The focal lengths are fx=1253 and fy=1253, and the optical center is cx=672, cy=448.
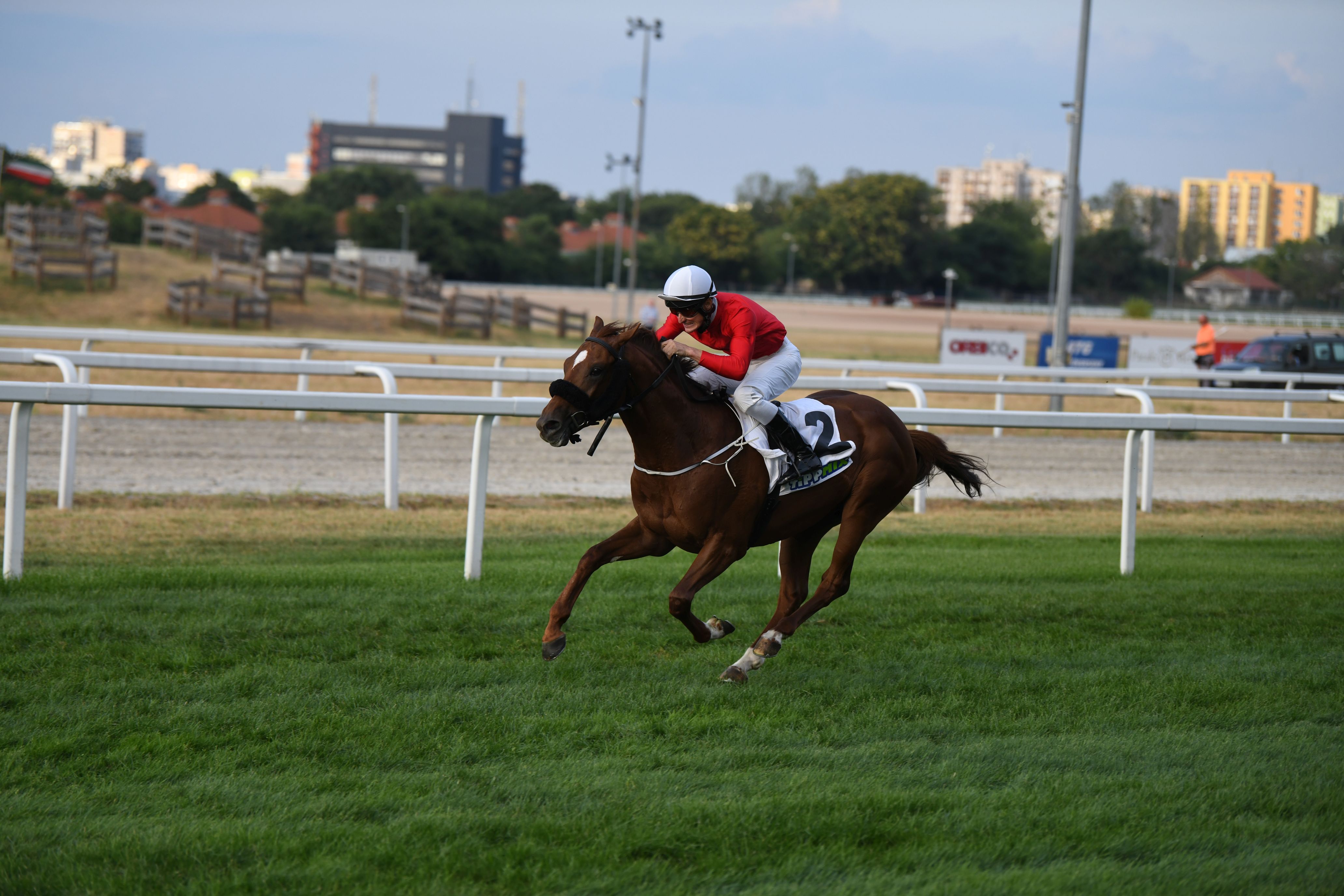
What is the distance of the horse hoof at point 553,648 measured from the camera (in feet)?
16.0

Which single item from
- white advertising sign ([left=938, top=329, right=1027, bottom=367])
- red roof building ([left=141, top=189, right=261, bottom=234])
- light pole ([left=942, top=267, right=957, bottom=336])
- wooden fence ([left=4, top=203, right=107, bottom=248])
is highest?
red roof building ([left=141, top=189, right=261, bottom=234])

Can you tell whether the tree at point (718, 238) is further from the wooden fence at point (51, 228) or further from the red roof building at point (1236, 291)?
the wooden fence at point (51, 228)

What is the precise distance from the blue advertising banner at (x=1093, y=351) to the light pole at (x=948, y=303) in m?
3.47

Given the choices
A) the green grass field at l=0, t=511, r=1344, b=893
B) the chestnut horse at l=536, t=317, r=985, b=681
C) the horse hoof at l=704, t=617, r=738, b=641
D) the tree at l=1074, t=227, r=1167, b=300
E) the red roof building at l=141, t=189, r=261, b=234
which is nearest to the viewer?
the green grass field at l=0, t=511, r=1344, b=893

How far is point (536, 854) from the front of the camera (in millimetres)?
3199

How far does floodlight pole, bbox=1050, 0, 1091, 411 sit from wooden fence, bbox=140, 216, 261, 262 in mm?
32090

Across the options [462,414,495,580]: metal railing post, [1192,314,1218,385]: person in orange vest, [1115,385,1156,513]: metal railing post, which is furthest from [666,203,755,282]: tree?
[462,414,495,580]: metal railing post

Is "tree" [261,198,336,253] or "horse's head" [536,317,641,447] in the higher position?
"tree" [261,198,336,253]

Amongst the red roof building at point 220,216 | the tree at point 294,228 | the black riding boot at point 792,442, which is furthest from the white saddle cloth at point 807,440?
the tree at point 294,228

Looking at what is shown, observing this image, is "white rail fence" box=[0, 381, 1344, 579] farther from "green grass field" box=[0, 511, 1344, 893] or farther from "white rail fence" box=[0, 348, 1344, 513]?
"white rail fence" box=[0, 348, 1344, 513]

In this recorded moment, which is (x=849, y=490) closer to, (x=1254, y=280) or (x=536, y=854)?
(x=536, y=854)

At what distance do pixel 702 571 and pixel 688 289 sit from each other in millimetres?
1131

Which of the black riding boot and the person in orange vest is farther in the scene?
the person in orange vest

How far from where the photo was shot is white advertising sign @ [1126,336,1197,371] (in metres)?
29.3
